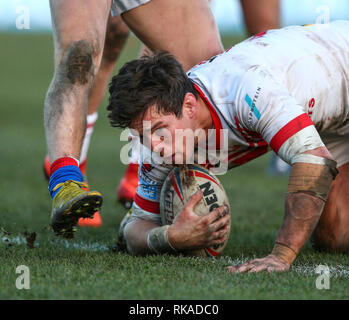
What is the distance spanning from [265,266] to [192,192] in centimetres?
76

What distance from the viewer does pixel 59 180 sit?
3598mm

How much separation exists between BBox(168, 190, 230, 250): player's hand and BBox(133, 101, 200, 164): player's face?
31cm

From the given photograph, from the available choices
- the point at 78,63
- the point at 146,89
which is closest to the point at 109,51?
the point at 78,63

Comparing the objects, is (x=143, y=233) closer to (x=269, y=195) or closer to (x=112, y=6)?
(x=112, y=6)

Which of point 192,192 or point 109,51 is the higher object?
point 109,51

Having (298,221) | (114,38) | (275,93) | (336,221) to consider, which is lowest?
(336,221)

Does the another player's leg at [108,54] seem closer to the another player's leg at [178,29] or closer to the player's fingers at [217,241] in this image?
the another player's leg at [178,29]

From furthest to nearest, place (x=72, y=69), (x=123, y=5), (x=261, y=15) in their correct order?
(x=261, y=15)
(x=123, y=5)
(x=72, y=69)

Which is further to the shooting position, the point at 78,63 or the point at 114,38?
the point at 114,38

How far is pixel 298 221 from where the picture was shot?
3436mm

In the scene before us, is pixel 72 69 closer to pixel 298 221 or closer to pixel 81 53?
pixel 81 53

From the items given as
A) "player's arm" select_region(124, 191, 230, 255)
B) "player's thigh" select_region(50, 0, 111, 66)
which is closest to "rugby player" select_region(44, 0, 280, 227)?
"player's thigh" select_region(50, 0, 111, 66)

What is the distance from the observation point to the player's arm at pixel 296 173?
344 cm
